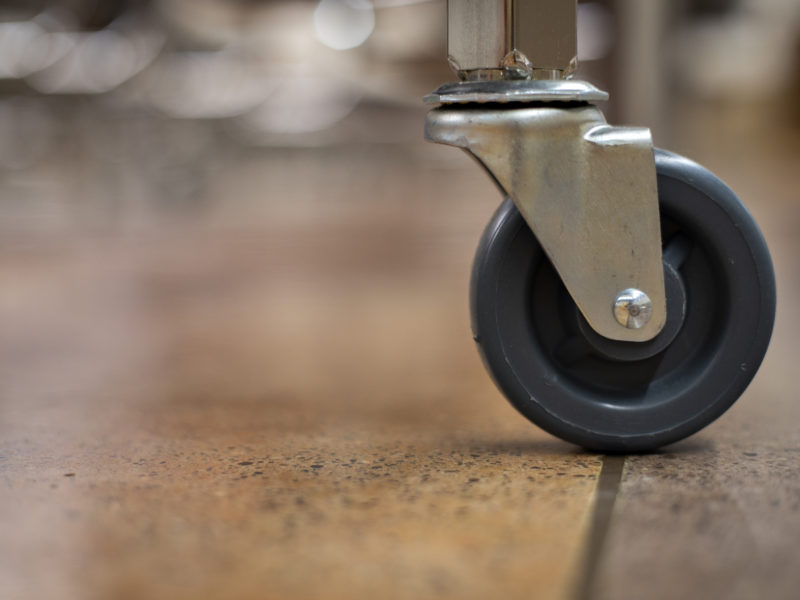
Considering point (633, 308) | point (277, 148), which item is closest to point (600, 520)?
point (633, 308)

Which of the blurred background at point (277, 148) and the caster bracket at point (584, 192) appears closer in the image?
the caster bracket at point (584, 192)

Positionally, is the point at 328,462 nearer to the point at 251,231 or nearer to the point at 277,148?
the point at 251,231

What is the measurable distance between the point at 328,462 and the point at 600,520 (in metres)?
0.25

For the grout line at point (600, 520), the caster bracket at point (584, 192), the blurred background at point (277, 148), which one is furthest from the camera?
the blurred background at point (277, 148)

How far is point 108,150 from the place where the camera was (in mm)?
4480

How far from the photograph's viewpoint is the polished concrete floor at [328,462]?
1.77 feet

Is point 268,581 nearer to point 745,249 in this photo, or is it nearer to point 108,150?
point 745,249

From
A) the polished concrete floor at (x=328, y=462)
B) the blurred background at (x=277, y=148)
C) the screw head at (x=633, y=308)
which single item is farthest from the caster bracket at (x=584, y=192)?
the blurred background at (x=277, y=148)

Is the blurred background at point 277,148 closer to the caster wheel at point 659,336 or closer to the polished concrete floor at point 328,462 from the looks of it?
the polished concrete floor at point 328,462

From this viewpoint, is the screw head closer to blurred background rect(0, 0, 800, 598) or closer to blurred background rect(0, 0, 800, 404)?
blurred background rect(0, 0, 800, 598)

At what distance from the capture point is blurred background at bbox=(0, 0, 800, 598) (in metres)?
0.83

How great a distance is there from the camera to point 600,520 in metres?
0.61

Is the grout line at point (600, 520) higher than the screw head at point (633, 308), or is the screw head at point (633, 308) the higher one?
the screw head at point (633, 308)

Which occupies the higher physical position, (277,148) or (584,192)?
(584,192)
